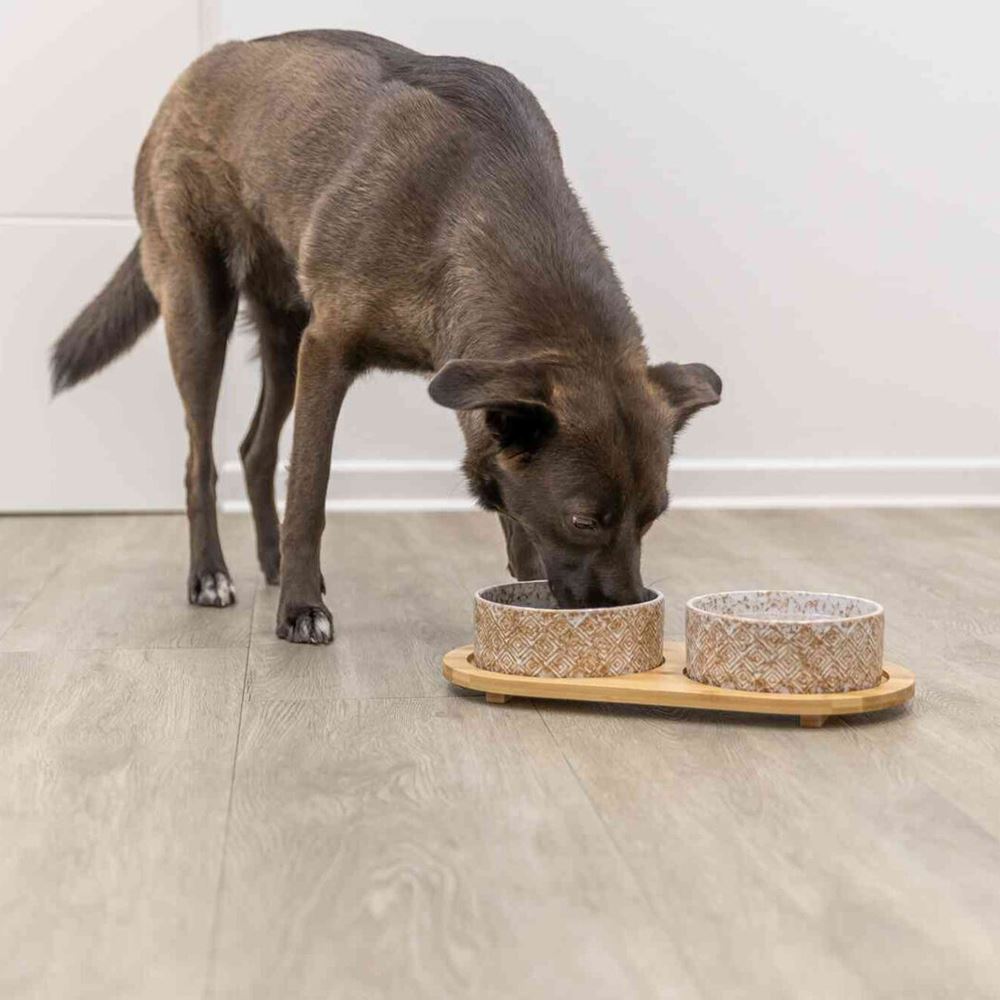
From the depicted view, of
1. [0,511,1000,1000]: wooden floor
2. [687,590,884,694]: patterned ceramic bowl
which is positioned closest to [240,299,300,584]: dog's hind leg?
[0,511,1000,1000]: wooden floor

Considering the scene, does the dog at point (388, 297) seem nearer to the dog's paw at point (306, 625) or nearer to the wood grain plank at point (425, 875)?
the dog's paw at point (306, 625)

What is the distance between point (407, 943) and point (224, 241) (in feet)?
7.51

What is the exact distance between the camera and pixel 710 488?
196 inches

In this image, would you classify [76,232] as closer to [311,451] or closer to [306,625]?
[311,451]

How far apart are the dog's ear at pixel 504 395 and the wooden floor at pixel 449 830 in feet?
1.42

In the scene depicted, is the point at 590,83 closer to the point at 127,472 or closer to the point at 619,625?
the point at 127,472

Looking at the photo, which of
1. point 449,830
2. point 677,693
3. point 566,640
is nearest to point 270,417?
point 566,640

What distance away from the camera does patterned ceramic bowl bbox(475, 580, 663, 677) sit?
7.52 ft

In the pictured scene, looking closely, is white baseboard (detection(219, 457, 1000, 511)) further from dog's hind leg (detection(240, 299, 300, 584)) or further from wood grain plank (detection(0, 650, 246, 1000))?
wood grain plank (detection(0, 650, 246, 1000))

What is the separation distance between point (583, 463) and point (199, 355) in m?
1.32

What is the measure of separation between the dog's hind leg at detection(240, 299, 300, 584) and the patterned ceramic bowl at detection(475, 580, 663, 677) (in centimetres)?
134

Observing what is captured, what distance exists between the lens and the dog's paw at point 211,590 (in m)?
→ 3.27

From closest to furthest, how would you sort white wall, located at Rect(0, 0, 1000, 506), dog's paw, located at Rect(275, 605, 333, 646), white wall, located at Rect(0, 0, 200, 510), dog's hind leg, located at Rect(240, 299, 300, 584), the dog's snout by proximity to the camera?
1. the dog's snout
2. dog's paw, located at Rect(275, 605, 333, 646)
3. dog's hind leg, located at Rect(240, 299, 300, 584)
4. white wall, located at Rect(0, 0, 200, 510)
5. white wall, located at Rect(0, 0, 1000, 506)

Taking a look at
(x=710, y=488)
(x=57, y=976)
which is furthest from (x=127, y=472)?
(x=57, y=976)
